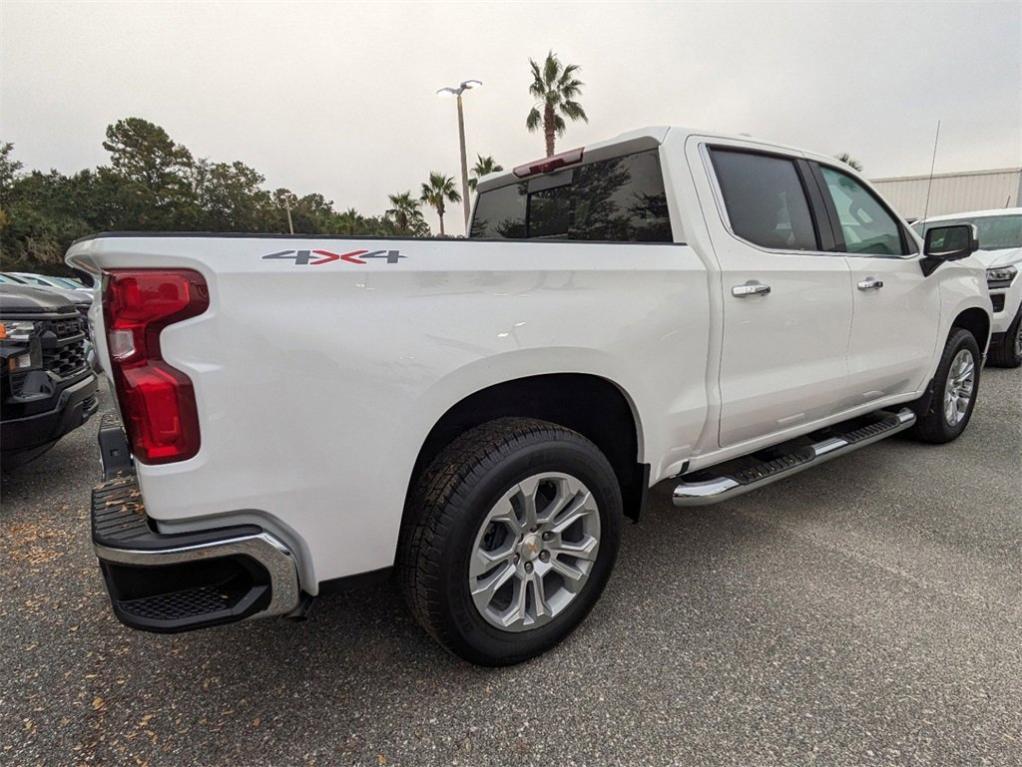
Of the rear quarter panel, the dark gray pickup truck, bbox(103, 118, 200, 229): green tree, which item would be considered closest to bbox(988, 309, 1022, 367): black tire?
the rear quarter panel

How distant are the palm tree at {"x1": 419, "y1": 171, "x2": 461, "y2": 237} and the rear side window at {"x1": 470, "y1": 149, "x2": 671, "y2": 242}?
3124cm

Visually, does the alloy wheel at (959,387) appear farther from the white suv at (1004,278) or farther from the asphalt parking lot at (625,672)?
the white suv at (1004,278)

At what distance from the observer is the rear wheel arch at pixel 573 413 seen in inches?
75.2

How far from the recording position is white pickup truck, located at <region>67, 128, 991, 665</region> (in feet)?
4.45

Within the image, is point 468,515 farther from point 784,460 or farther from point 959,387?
point 959,387

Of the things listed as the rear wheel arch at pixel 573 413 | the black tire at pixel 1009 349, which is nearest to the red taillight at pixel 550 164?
the rear wheel arch at pixel 573 413

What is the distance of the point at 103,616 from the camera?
2.32m

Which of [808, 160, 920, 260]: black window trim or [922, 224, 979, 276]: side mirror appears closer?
[808, 160, 920, 260]: black window trim

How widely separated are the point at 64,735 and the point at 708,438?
248cm

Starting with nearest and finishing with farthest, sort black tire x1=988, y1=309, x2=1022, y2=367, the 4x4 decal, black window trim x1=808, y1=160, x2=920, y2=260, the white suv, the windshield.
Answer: the 4x4 decal
black window trim x1=808, y1=160, x2=920, y2=260
the white suv
black tire x1=988, y1=309, x2=1022, y2=367
the windshield

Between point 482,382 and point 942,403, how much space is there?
3793mm

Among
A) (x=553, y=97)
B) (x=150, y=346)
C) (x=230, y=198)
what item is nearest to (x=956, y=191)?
(x=553, y=97)

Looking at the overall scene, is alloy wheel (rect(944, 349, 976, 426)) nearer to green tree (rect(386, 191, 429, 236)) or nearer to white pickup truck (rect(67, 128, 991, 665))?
white pickup truck (rect(67, 128, 991, 665))

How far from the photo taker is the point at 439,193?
33.4 m
